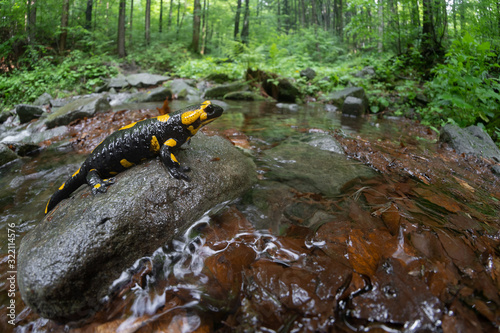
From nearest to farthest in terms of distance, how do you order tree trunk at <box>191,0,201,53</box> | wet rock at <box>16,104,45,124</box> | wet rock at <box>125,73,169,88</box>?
wet rock at <box>16,104,45,124</box> < wet rock at <box>125,73,169,88</box> < tree trunk at <box>191,0,201,53</box>

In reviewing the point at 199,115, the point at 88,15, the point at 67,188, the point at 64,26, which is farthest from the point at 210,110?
the point at 88,15

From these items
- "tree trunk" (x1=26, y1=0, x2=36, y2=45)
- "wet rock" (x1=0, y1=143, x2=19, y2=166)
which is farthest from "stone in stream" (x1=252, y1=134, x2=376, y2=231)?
"tree trunk" (x1=26, y1=0, x2=36, y2=45)

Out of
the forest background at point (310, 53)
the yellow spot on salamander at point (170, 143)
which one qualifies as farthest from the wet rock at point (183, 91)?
the yellow spot on salamander at point (170, 143)

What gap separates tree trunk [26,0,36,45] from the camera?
1560 cm

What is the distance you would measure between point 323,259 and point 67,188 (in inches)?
124

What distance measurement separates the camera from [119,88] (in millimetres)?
14102

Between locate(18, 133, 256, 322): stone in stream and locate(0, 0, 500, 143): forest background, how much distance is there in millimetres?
6897

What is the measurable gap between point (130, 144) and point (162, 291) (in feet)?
5.93

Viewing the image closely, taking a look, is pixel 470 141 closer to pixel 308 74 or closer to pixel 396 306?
pixel 396 306

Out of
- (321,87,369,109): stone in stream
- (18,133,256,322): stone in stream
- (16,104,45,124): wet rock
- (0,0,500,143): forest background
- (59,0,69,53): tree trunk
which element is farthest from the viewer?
(59,0,69,53): tree trunk

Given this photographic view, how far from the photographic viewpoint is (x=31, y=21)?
1605 centimetres

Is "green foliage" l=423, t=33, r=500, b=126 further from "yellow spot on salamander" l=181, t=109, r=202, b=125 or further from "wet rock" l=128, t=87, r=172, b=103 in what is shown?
"wet rock" l=128, t=87, r=172, b=103

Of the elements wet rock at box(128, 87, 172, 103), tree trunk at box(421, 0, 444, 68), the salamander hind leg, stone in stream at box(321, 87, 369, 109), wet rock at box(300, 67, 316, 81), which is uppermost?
tree trunk at box(421, 0, 444, 68)

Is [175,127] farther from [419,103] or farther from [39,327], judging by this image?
[419,103]
